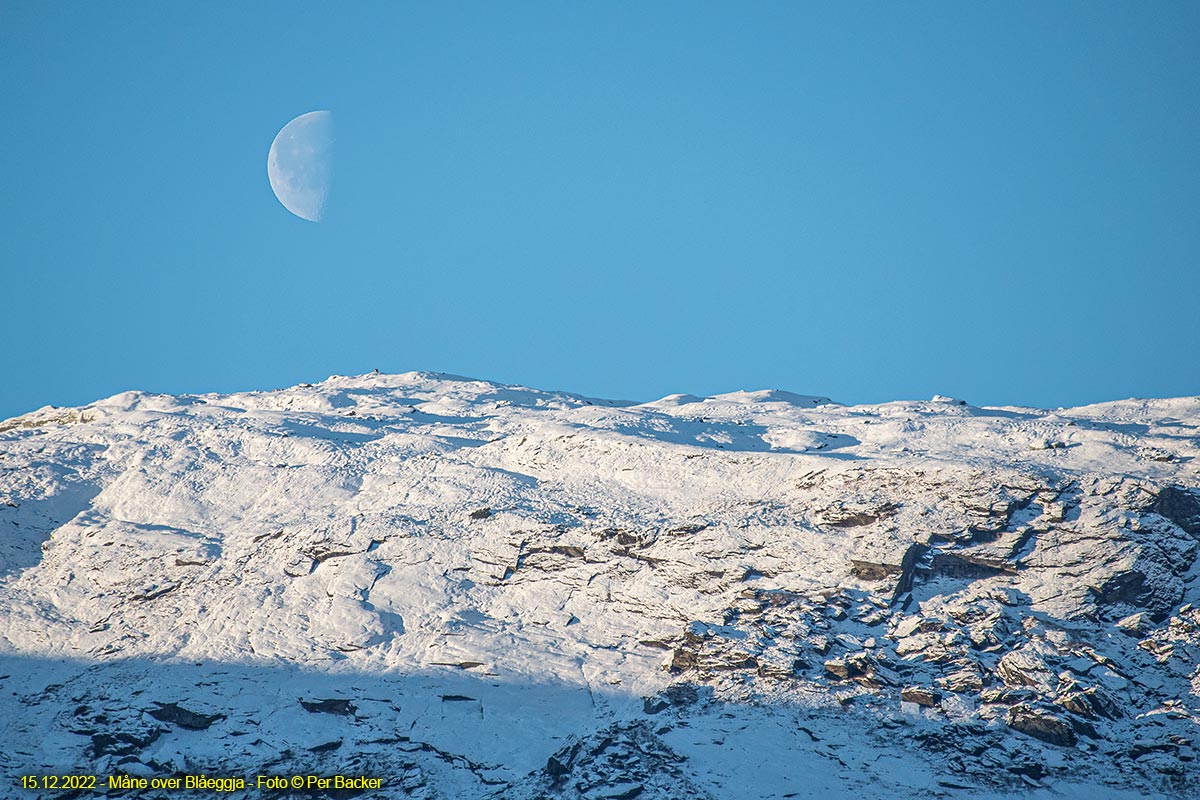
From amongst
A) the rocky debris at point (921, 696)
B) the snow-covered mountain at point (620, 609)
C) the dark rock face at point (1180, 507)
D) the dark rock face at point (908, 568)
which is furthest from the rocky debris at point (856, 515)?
the dark rock face at point (1180, 507)

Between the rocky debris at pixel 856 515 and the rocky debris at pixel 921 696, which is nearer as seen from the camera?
the rocky debris at pixel 921 696

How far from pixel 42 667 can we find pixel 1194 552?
51.6 meters

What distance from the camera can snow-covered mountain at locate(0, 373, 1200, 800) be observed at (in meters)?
37.4

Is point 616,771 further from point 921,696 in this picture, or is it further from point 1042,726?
point 1042,726

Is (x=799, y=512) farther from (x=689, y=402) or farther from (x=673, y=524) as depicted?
(x=689, y=402)

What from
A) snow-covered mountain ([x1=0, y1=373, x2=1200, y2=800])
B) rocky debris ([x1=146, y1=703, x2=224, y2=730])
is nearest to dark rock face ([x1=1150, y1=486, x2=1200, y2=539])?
snow-covered mountain ([x1=0, y1=373, x2=1200, y2=800])

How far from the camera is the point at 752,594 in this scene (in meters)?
45.8

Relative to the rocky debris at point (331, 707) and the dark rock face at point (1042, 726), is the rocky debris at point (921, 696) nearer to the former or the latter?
the dark rock face at point (1042, 726)

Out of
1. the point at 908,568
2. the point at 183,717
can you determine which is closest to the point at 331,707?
the point at 183,717

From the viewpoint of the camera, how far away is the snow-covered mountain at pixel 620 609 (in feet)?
123

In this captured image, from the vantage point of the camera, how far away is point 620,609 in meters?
46.9

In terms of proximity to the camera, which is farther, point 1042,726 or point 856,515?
point 856,515

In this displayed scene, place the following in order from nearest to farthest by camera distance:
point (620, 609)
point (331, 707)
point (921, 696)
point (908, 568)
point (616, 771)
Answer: point (616, 771) → point (921, 696) → point (331, 707) → point (908, 568) → point (620, 609)

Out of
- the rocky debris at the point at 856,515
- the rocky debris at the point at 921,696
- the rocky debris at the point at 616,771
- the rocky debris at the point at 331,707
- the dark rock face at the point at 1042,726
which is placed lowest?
the rocky debris at the point at 616,771
